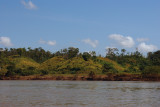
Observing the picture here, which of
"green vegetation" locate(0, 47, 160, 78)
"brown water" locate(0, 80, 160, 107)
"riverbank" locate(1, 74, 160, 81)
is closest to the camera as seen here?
"brown water" locate(0, 80, 160, 107)

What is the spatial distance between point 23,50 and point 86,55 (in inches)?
2077

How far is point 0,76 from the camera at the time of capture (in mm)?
109438

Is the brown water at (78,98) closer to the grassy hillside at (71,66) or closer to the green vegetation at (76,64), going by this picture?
the green vegetation at (76,64)

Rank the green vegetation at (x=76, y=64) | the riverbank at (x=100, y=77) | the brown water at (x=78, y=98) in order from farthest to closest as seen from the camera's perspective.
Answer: the green vegetation at (x=76, y=64)
the riverbank at (x=100, y=77)
the brown water at (x=78, y=98)

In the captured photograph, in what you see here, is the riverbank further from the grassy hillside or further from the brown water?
the brown water

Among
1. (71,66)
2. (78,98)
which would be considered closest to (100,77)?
(71,66)

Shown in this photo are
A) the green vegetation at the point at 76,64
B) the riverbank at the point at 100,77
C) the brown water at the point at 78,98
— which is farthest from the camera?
the green vegetation at the point at 76,64

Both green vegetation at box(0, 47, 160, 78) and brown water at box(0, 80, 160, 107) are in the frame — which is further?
green vegetation at box(0, 47, 160, 78)

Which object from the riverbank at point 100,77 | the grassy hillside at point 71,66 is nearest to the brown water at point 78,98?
the riverbank at point 100,77

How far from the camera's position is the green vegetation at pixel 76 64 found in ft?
379

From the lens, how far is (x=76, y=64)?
132 metres

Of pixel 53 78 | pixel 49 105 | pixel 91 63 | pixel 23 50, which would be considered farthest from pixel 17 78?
pixel 49 105

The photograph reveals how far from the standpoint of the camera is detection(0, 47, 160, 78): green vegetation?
379 feet

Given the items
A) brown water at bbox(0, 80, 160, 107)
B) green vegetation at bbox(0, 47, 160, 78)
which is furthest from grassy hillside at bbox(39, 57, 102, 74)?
brown water at bbox(0, 80, 160, 107)
